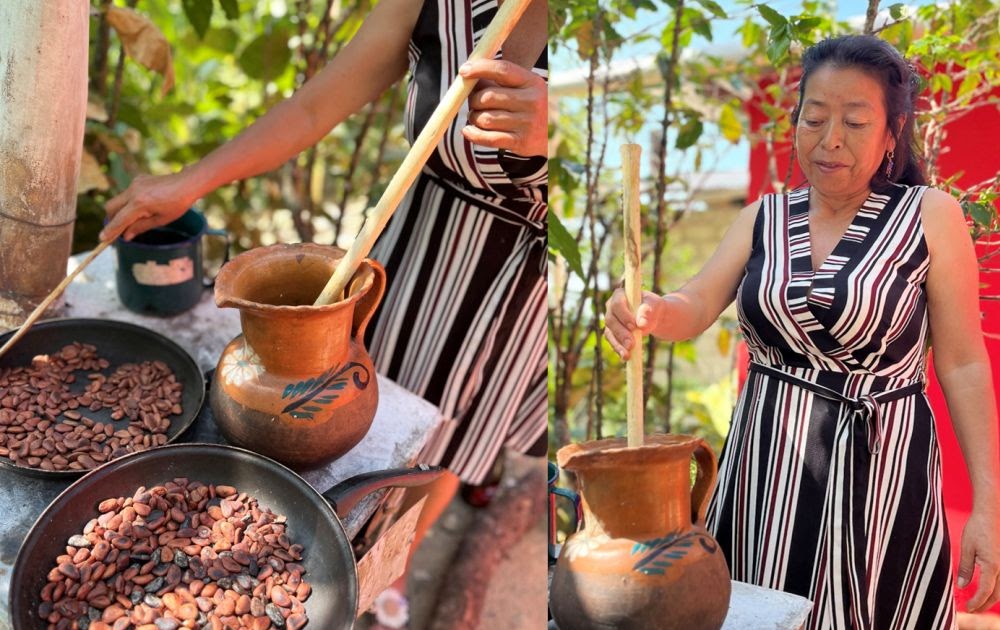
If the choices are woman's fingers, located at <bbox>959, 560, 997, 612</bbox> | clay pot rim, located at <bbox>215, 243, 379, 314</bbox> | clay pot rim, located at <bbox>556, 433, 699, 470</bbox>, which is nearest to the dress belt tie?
woman's fingers, located at <bbox>959, 560, 997, 612</bbox>

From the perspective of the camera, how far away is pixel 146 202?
1.85 m

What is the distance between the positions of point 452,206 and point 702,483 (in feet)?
3.21

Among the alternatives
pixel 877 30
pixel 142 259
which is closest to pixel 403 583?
pixel 142 259

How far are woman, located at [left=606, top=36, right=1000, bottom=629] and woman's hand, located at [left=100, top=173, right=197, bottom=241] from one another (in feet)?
3.32

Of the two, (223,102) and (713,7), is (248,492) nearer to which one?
(713,7)

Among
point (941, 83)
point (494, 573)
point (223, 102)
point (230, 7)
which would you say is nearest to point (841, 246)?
point (941, 83)

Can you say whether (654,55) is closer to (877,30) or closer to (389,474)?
(877,30)

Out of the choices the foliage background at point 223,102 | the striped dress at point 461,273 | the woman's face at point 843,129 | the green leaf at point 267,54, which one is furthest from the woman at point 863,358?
the green leaf at point 267,54

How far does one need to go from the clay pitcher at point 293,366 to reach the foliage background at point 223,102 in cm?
110

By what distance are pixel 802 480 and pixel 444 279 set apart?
940mm

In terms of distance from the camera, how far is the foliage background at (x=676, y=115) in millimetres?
1717

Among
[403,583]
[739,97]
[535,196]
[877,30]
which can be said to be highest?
[877,30]

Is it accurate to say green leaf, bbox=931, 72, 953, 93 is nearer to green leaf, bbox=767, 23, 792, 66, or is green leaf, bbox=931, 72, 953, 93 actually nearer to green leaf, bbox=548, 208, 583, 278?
green leaf, bbox=767, 23, 792, 66

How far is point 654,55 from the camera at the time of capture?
102 inches
